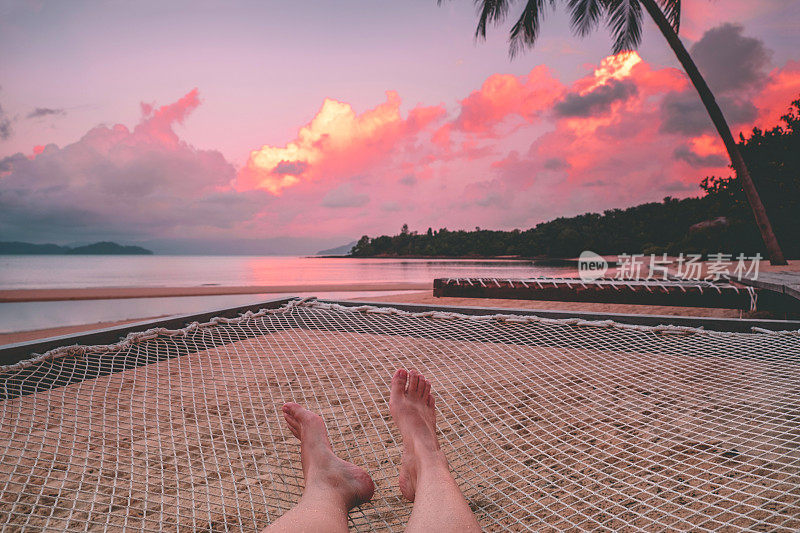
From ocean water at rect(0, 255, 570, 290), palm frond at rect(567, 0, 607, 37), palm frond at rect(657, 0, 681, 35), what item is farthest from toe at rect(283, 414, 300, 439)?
ocean water at rect(0, 255, 570, 290)

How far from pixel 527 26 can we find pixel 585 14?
138 cm

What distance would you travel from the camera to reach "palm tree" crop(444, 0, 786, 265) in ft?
23.0

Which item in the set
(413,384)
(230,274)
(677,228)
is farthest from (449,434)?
(677,228)

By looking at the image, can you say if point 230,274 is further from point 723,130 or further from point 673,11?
point 723,130

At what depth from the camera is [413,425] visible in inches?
53.8

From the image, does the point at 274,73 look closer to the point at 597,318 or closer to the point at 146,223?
the point at 597,318

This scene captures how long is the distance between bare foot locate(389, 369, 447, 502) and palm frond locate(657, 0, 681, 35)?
903 centimetres

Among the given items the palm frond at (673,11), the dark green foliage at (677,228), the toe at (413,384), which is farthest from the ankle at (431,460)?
the dark green foliage at (677,228)

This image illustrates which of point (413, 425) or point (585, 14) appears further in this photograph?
point (585, 14)

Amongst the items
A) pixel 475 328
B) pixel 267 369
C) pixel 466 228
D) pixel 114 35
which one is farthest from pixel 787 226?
pixel 466 228

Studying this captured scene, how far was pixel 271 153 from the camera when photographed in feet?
59.0

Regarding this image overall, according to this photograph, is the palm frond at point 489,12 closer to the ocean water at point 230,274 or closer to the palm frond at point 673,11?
the palm frond at point 673,11

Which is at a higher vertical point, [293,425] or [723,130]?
[723,130]

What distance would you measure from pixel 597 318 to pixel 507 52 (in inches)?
363
